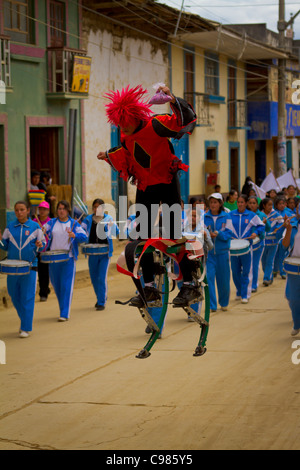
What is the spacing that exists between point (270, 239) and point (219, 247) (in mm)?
3253

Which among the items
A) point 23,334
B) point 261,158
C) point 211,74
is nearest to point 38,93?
point 23,334

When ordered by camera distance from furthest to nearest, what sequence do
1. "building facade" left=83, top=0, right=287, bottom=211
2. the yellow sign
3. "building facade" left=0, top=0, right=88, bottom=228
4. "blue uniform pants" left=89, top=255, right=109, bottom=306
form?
"building facade" left=83, top=0, right=287, bottom=211 → the yellow sign → "building facade" left=0, top=0, right=88, bottom=228 → "blue uniform pants" left=89, top=255, right=109, bottom=306

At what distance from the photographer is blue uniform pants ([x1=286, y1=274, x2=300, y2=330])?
11695mm

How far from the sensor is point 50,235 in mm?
13656

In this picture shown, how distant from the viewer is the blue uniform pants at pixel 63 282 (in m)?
13.5

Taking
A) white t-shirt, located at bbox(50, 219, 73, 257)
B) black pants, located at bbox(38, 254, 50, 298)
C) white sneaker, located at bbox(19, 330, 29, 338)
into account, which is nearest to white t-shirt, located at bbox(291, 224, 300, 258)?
white t-shirt, located at bbox(50, 219, 73, 257)

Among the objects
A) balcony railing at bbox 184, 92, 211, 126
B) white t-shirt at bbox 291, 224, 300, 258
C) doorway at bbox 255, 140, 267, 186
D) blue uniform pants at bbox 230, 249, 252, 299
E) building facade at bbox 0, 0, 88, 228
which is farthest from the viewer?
doorway at bbox 255, 140, 267, 186

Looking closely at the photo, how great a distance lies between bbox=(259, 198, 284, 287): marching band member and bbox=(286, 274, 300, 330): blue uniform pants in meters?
5.33

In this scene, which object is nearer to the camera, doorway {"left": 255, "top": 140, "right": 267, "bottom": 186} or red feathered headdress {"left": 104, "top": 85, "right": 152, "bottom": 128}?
red feathered headdress {"left": 104, "top": 85, "right": 152, "bottom": 128}

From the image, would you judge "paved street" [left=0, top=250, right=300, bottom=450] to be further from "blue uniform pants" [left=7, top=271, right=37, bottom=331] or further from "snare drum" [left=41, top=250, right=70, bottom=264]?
"snare drum" [left=41, top=250, right=70, bottom=264]

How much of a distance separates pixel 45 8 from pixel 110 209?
4.80m
